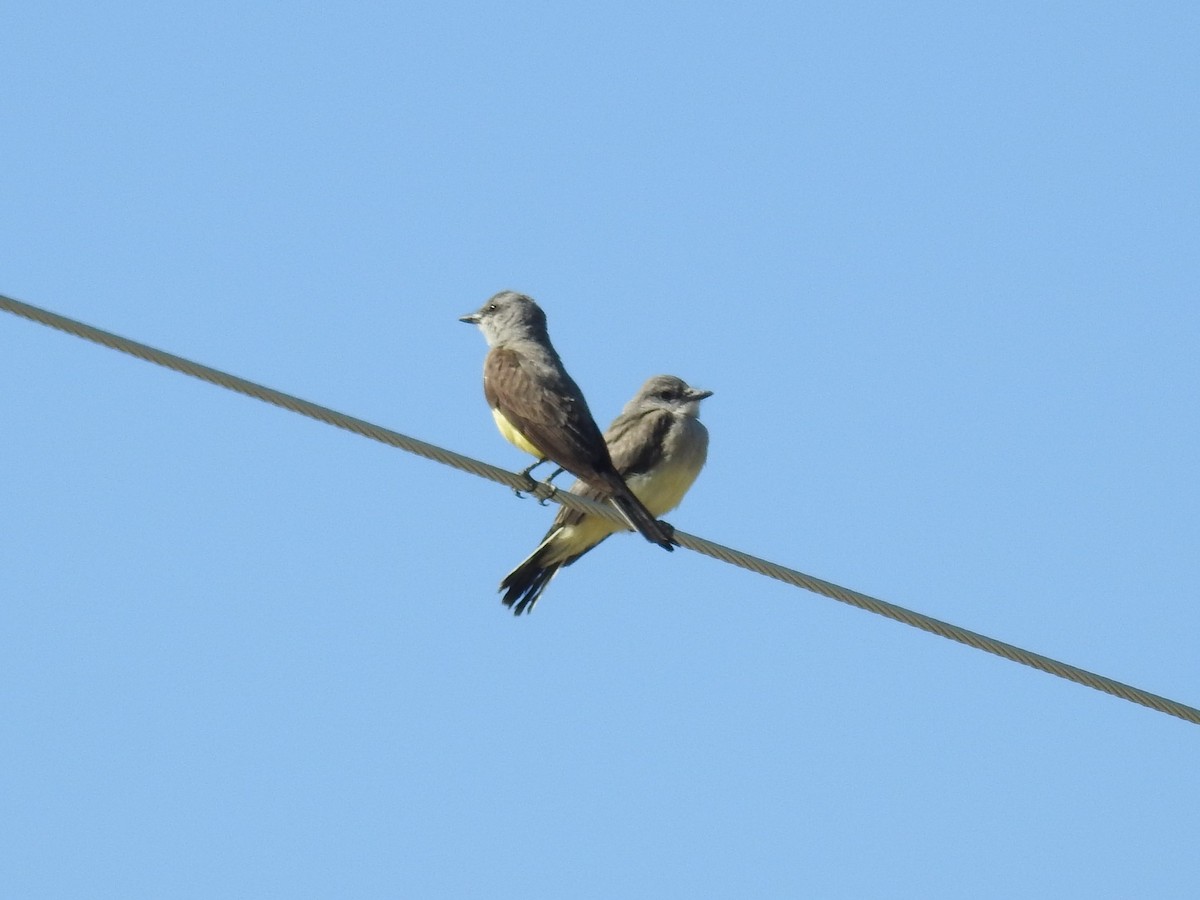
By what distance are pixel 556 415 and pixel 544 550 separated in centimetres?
95

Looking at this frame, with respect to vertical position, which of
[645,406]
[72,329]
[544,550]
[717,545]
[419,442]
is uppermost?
[645,406]

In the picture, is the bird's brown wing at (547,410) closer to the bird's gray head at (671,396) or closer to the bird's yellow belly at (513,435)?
the bird's yellow belly at (513,435)

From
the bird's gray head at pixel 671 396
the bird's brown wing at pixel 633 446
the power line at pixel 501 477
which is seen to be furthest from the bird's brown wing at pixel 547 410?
the power line at pixel 501 477

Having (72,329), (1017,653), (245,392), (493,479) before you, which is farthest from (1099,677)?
(72,329)

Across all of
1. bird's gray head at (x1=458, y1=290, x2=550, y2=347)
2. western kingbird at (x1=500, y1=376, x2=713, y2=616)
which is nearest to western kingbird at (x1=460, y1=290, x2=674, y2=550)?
bird's gray head at (x1=458, y1=290, x2=550, y2=347)

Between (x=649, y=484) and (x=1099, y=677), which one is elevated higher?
(x=649, y=484)

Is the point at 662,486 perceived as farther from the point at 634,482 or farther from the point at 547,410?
the point at 547,410

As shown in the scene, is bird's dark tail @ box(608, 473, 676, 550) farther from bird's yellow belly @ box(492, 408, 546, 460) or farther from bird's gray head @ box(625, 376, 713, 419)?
bird's gray head @ box(625, 376, 713, 419)

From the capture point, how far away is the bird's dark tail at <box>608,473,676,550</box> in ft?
30.9

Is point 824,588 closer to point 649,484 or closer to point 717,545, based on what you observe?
point 717,545

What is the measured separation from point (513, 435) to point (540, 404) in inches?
10.2

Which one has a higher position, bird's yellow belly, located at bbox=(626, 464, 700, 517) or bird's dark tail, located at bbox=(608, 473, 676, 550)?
bird's yellow belly, located at bbox=(626, 464, 700, 517)

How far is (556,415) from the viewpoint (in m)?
10.8

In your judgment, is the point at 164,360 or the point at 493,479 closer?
the point at 164,360
